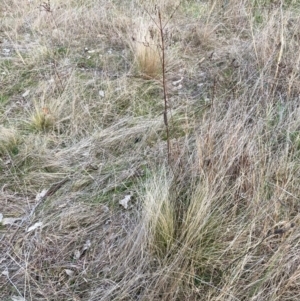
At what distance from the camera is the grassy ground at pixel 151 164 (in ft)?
5.26

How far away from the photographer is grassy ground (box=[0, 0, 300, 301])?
1604 mm

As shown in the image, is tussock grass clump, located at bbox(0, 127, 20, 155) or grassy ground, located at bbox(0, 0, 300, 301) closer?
grassy ground, located at bbox(0, 0, 300, 301)

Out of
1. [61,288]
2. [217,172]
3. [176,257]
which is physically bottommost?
[61,288]

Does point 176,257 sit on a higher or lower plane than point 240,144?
lower

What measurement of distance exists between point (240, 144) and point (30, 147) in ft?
4.70

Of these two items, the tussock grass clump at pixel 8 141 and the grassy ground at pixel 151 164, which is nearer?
the grassy ground at pixel 151 164

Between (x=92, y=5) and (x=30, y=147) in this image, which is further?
(x=92, y=5)

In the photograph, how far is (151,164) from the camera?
2242 mm

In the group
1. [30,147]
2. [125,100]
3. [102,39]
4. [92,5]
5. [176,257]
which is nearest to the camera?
[176,257]

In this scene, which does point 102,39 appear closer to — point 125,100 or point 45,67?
point 45,67

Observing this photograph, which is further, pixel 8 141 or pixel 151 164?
pixel 8 141

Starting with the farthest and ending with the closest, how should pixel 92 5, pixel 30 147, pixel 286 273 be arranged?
pixel 92 5
pixel 30 147
pixel 286 273

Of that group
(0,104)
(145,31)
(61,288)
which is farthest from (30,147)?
(145,31)

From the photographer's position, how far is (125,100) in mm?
3041
